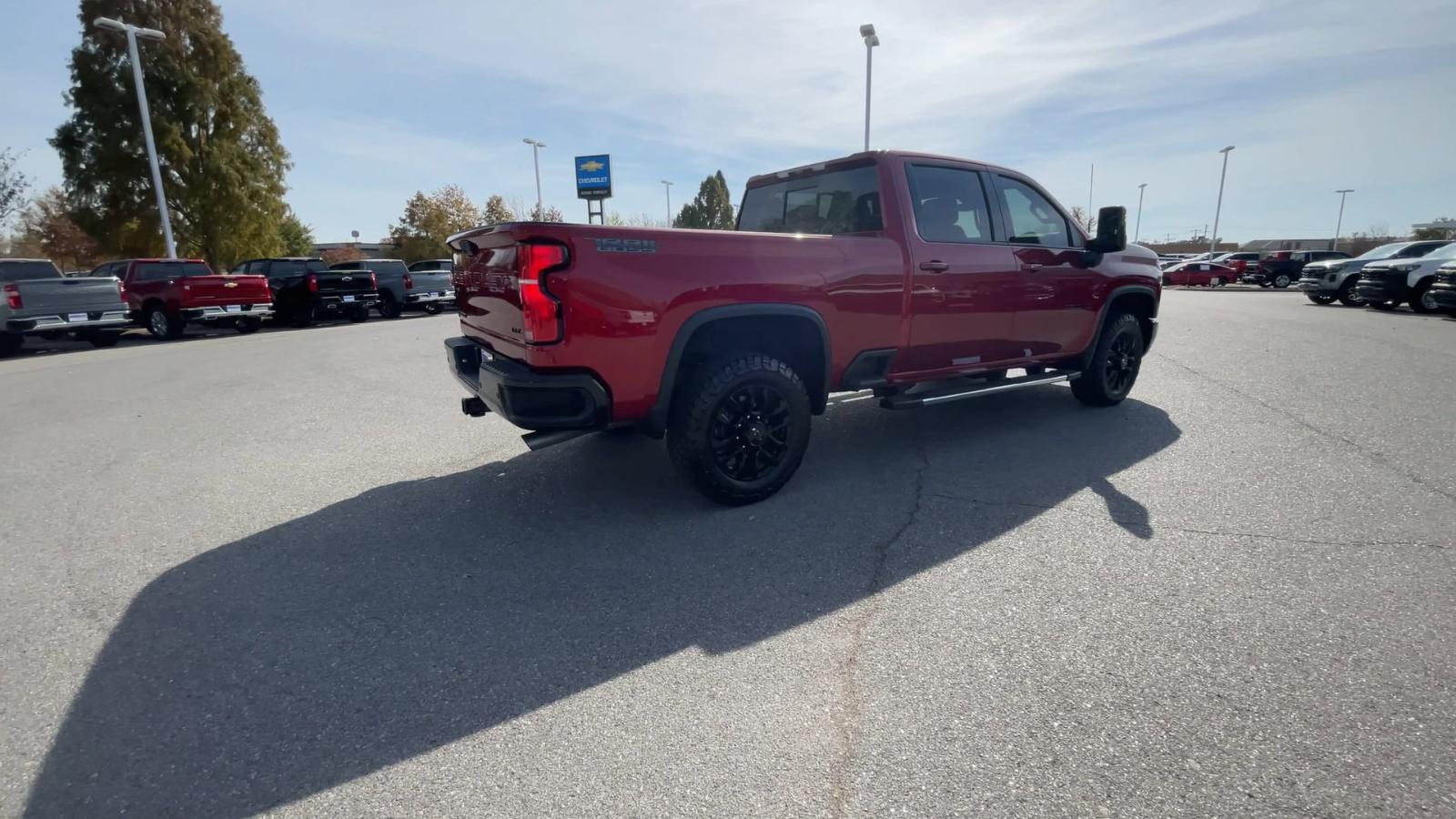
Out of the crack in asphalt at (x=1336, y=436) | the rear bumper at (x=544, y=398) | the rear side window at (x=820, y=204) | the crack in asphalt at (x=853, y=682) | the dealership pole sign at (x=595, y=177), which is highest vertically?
the dealership pole sign at (x=595, y=177)

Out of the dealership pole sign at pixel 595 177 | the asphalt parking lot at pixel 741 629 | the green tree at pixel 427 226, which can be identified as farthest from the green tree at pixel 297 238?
the asphalt parking lot at pixel 741 629

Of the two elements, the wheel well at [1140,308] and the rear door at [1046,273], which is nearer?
the rear door at [1046,273]

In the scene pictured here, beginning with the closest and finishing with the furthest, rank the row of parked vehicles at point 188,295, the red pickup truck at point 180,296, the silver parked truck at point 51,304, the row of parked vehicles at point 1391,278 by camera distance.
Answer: the silver parked truck at point 51,304
the row of parked vehicles at point 188,295
the row of parked vehicles at point 1391,278
the red pickup truck at point 180,296

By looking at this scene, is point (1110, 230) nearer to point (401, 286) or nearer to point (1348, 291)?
point (1348, 291)

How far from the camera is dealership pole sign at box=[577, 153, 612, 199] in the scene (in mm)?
39500

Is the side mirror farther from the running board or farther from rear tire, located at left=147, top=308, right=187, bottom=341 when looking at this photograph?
rear tire, located at left=147, top=308, right=187, bottom=341

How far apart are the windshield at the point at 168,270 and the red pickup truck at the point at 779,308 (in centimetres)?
1484

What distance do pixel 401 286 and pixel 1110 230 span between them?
62.9ft

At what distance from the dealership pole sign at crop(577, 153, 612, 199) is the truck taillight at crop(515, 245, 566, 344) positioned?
38.6m

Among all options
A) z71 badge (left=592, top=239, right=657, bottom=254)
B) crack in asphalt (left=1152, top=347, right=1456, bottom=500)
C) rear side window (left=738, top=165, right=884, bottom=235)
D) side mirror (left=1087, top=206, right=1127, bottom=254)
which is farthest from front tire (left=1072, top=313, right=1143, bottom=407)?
z71 badge (left=592, top=239, right=657, bottom=254)

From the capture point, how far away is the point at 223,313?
15.1 metres

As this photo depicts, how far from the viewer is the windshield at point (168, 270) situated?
14914 mm

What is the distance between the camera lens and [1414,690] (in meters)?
2.28

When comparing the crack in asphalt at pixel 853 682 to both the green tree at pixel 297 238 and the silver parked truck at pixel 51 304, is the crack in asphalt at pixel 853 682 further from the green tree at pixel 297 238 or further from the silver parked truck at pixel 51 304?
the green tree at pixel 297 238
